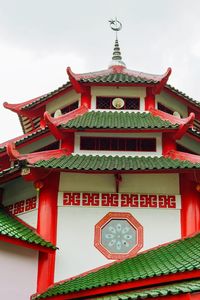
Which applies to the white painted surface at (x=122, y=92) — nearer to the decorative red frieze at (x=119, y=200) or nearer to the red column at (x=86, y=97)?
the red column at (x=86, y=97)

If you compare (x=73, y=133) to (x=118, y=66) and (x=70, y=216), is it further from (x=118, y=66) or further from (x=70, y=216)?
(x=118, y=66)

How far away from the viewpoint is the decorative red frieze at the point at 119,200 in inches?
447

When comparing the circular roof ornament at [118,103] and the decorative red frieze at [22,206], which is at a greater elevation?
the circular roof ornament at [118,103]

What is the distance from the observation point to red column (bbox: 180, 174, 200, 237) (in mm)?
11078

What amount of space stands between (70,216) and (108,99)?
4444 millimetres

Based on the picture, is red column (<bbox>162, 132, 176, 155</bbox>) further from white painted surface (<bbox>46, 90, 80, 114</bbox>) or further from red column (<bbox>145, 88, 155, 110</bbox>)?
white painted surface (<bbox>46, 90, 80, 114</bbox>)

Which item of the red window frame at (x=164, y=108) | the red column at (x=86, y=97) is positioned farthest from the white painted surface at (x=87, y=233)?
the red window frame at (x=164, y=108)

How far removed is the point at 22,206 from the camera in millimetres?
12023

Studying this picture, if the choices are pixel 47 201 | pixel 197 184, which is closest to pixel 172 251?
pixel 197 184

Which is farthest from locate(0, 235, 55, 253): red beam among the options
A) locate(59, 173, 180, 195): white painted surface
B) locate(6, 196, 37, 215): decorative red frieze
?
locate(59, 173, 180, 195): white painted surface

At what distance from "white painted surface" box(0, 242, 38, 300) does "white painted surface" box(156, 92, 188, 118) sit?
638cm

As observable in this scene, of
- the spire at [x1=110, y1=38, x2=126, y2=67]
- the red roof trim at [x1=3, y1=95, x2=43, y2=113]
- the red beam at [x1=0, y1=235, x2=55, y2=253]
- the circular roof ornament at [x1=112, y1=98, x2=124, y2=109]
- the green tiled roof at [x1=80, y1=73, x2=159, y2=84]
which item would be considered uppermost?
the spire at [x1=110, y1=38, x2=126, y2=67]

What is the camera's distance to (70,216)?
11.2m

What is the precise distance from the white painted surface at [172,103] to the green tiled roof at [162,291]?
7.10 meters
